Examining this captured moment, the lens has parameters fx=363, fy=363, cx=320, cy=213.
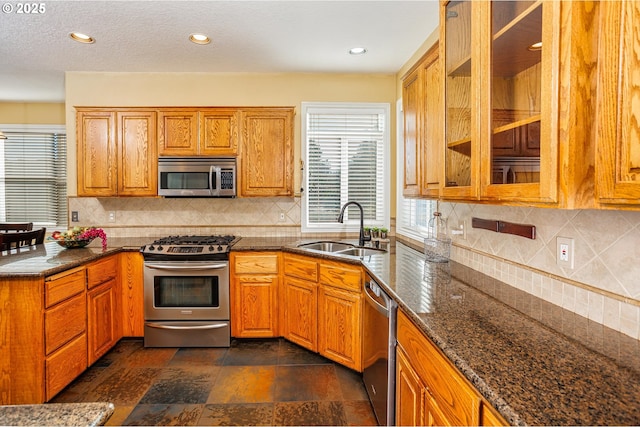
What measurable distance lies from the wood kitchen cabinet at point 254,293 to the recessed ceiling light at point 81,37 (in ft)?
6.94

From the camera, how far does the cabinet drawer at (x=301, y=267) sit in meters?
2.96

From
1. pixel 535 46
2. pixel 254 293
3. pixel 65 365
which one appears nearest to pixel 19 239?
pixel 65 365

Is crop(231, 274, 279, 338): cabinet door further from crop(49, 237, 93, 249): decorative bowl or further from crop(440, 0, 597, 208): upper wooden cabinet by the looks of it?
crop(440, 0, 597, 208): upper wooden cabinet

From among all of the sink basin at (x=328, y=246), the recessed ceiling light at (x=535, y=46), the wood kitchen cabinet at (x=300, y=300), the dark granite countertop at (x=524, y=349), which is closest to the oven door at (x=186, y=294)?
the wood kitchen cabinet at (x=300, y=300)

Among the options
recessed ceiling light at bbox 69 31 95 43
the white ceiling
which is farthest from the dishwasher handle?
recessed ceiling light at bbox 69 31 95 43

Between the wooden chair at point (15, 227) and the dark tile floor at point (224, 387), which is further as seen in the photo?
the wooden chair at point (15, 227)

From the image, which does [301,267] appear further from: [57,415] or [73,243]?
[57,415]

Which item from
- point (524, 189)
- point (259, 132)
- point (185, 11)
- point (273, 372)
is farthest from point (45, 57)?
point (524, 189)

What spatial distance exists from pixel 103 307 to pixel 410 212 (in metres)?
2.80

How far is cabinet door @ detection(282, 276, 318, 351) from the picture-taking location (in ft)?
9.80

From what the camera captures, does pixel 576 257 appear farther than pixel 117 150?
No

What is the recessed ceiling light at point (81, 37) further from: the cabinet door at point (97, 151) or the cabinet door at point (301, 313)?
the cabinet door at point (301, 313)

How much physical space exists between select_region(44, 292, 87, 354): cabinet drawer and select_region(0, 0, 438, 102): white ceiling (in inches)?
80.3

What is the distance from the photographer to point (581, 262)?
4.58 feet
